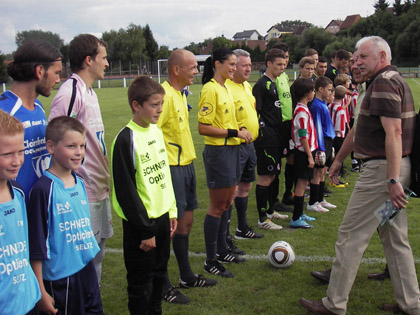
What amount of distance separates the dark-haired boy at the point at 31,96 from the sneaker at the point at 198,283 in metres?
1.94

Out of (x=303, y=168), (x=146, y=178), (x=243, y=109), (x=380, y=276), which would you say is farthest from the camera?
(x=303, y=168)

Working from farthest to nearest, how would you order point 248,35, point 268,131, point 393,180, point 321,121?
1. point 248,35
2. point 321,121
3. point 268,131
4. point 393,180

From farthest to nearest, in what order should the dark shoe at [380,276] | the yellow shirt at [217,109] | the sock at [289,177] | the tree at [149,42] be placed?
the tree at [149,42]
the sock at [289,177]
the yellow shirt at [217,109]
the dark shoe at [380,276]

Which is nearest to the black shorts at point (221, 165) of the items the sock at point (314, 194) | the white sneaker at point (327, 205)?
the sock at point (314, 194)

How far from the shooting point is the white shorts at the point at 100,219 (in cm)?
322

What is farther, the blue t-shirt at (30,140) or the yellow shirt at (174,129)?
the yellow shirt at (174,129)

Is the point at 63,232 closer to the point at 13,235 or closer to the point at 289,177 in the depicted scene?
the point at 13,235

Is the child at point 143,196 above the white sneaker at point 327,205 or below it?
above

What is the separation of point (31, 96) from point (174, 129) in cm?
135

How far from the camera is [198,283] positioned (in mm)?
4059

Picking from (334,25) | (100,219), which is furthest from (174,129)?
(334,25)

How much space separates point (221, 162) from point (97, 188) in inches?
59.0

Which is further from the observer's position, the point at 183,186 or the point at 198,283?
the point at 198,283

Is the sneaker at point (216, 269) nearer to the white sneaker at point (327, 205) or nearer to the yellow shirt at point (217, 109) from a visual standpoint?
the yellow shirt at point (217, 109)
